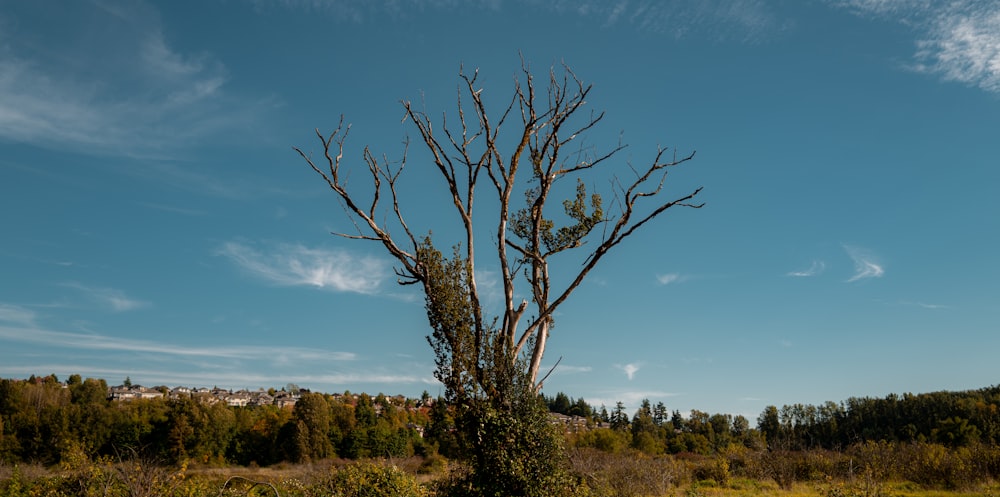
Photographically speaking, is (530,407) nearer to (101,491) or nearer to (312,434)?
(101,491)

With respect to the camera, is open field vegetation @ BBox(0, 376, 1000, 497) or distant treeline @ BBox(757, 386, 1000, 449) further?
distant treeline @ BBox(757, 386, 1000, 449)

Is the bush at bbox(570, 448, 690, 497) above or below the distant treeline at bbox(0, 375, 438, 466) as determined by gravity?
above

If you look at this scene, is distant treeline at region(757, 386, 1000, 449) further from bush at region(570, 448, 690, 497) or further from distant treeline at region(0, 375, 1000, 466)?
bush at region(570, 448, 690, 497)

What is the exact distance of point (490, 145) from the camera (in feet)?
45.5

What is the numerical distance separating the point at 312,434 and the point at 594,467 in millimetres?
52970

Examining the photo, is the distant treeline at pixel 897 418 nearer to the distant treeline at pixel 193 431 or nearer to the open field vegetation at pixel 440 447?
the open field vegetation at pixel 440 447

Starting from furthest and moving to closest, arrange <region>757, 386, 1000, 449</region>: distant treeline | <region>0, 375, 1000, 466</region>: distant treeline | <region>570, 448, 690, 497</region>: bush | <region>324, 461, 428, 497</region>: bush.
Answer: <region>0, 375, 1000, 466</region>: distant treeline → <region>757, 386, 1000, 449</region>: distant treeline → <region>570, 448, 690, 497</region>: bush → <region>324, 461, 428, 497</region>: bush

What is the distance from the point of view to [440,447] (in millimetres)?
16266

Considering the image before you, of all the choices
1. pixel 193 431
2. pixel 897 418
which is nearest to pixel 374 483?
pixel 193 431

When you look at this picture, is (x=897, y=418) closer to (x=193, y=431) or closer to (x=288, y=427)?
A: (x=288, y=427)

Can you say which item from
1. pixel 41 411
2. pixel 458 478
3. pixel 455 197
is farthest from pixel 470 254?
pixel 41 411

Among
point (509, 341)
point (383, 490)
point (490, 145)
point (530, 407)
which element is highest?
point (490, 145)

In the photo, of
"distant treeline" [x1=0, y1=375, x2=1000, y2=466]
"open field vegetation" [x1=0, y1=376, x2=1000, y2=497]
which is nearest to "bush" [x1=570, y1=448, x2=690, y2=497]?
"open field vegetation" [x1=0, y1=376, x2=1000, y2=497]

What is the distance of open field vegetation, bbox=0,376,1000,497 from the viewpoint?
514 inches
